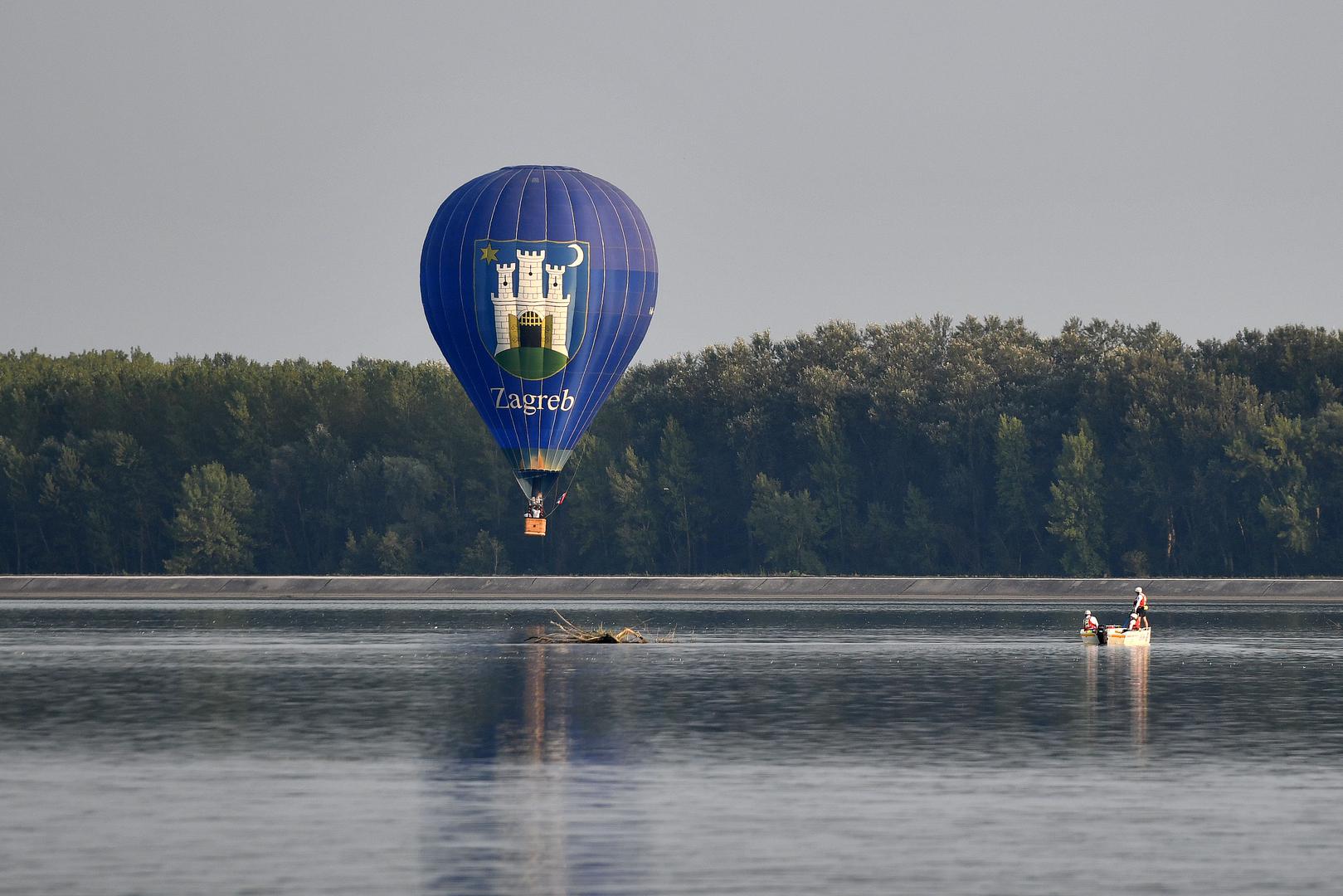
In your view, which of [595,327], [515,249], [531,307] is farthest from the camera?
[595,327]

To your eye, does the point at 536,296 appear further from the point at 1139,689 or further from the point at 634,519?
the point at 634,519

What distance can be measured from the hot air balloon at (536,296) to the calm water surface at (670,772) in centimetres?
2835

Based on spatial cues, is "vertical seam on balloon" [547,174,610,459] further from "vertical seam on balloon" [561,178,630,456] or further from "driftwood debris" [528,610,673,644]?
"driftwood debris" [528,610,673,644]

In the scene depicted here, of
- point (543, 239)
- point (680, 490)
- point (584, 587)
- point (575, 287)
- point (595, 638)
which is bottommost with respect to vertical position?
point (595, 638)

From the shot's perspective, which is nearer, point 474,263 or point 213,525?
point 474,263

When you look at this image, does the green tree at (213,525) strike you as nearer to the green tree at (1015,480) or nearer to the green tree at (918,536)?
the green tree at (918,536)

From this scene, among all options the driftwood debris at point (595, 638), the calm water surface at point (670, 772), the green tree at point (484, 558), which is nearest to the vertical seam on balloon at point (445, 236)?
the driftwood debris at point (595, 638)

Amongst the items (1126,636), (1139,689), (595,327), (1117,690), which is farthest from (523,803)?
(595,327)

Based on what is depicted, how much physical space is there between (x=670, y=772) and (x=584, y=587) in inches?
4150

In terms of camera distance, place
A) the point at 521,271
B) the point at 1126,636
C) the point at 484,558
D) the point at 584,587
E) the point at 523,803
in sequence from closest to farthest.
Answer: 1. the point at 523,803
2. the point at 1126,636
3. the point at 521,271
4. the point at 584,587
5. the point at 484,558

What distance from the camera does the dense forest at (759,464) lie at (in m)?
135

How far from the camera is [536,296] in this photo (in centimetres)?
9256

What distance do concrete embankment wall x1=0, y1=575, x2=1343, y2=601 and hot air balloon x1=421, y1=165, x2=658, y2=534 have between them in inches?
1386

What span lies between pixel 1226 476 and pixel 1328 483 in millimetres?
5763
